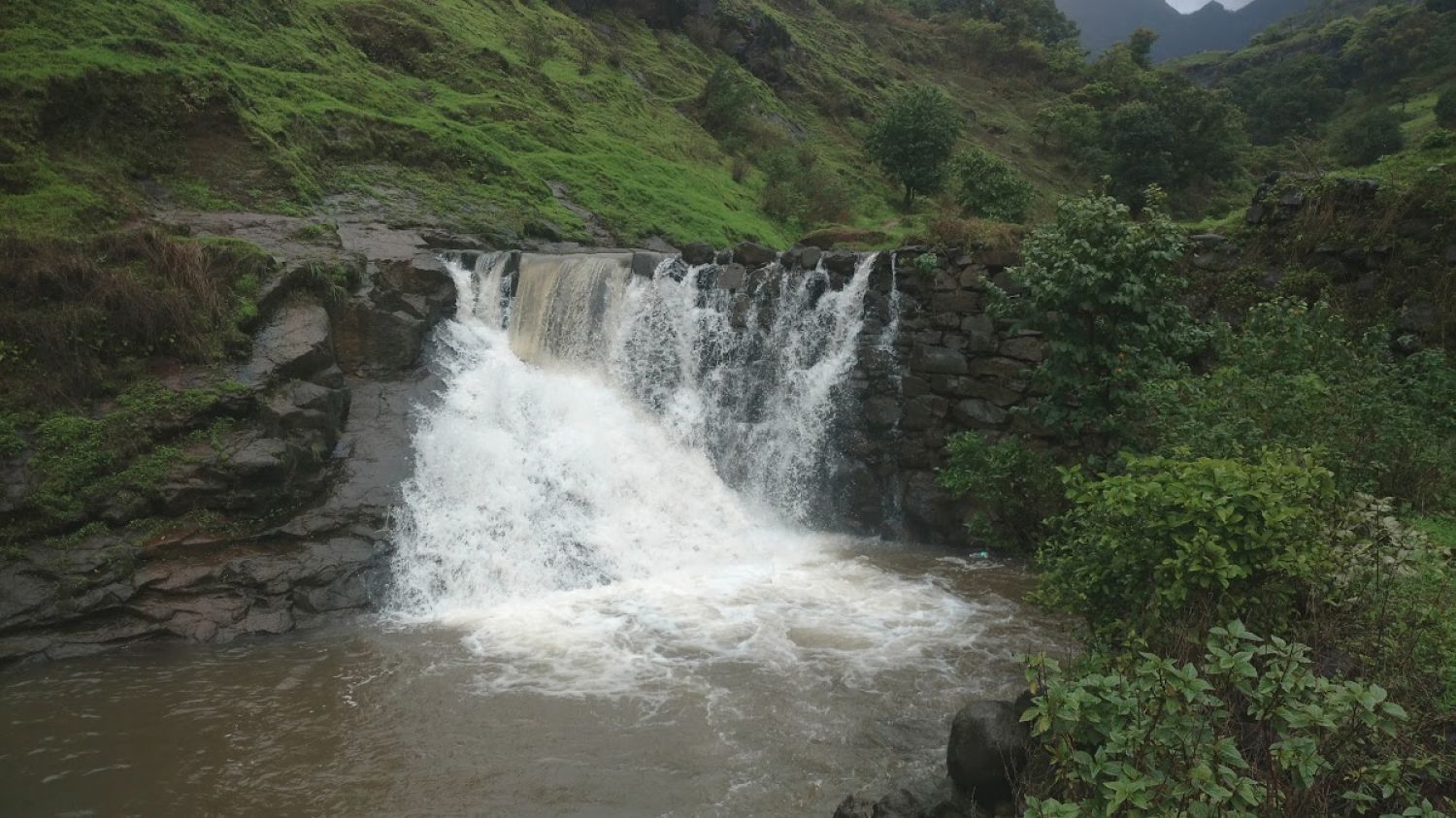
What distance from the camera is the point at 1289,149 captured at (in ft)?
108

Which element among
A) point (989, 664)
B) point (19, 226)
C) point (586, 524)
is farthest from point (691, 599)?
point (19, 226)

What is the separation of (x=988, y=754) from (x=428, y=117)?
21391 mm

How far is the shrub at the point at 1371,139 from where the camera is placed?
2609cm

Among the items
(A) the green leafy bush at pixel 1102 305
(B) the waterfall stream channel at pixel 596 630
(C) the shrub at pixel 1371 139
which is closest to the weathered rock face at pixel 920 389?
(B) the waterfall stream channel at pixel 596 630

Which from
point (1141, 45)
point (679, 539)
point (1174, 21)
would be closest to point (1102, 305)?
point (679, 539)

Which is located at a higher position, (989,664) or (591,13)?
(591,13)

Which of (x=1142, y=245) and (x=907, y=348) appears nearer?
(x=1142, y=245)

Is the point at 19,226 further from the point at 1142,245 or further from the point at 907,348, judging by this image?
the point at 1142,245

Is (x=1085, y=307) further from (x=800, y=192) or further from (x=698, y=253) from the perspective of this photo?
(x=800, y=192)

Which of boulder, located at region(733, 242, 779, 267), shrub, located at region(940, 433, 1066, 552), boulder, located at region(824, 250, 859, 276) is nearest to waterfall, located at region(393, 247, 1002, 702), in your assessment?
boulder, located at region(824, 250, 859, 276)

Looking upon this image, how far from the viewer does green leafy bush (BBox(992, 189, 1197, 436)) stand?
7.36 m

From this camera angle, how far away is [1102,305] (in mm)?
7590

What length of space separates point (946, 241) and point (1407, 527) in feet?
25.1

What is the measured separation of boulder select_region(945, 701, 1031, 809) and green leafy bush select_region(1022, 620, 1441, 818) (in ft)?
3.38
